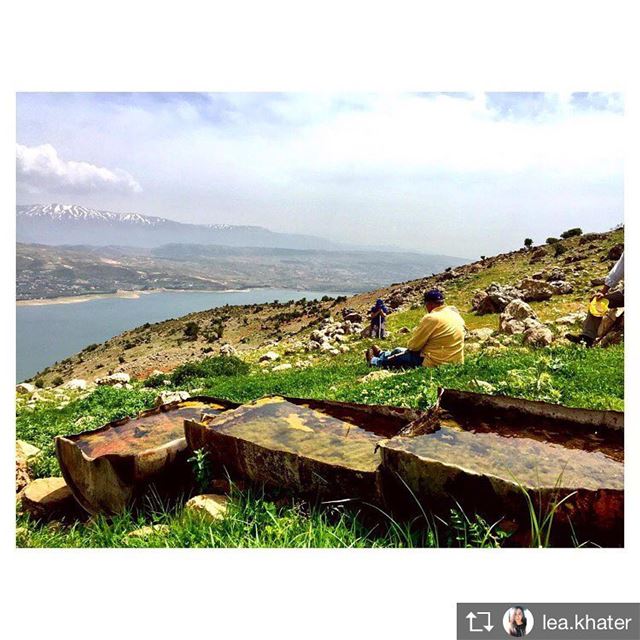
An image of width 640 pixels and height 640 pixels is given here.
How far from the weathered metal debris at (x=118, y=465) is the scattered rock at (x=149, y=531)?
1.51 ft

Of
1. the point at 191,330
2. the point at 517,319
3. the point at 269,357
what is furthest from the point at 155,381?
the point at 517,319

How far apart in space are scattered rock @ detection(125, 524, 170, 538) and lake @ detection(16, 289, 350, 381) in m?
2.19

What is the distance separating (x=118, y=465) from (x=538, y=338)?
9.55 m

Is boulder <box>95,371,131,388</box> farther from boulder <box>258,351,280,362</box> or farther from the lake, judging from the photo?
the lake

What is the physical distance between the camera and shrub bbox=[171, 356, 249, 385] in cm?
1422

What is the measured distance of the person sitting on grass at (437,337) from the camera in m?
8.34

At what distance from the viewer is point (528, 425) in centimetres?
428

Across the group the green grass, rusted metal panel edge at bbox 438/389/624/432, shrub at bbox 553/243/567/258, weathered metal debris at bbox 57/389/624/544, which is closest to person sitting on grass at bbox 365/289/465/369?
rusted metal panel edge at bbox 438/389/624/432

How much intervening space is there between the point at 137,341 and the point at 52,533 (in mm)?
18098

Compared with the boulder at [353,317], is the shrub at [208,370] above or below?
below

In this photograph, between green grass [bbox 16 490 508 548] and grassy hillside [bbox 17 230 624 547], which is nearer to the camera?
green grass [bbox 16 490 508 548]

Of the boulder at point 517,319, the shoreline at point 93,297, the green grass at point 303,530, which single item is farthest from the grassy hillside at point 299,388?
the shoreline at point 93,297

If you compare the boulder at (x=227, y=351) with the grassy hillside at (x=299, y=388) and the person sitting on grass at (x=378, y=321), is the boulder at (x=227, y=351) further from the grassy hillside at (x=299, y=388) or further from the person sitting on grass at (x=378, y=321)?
the person sitting on grass at (x=378, y=321)

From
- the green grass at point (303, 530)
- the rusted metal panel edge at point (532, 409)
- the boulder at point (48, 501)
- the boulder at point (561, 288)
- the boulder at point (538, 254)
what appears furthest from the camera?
the boulder at point (538, 254)
